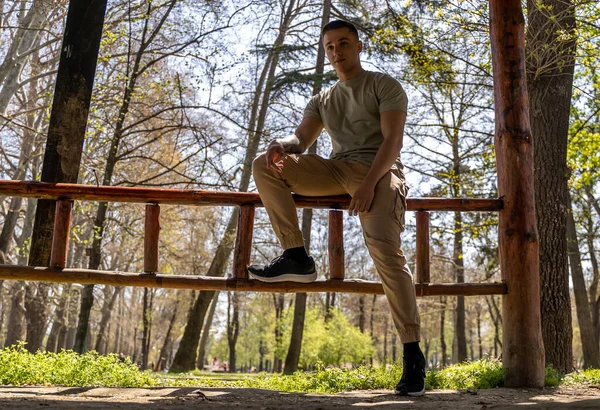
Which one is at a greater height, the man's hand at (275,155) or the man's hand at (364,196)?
the man's hand at (275,155)

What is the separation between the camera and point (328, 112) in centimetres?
400

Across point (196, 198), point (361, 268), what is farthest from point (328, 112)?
point (361, 268)

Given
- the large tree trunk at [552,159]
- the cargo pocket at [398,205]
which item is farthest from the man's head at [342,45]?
the large tree trunk at [552,159]

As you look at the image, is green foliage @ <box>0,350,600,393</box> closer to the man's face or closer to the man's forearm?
the man's forearm

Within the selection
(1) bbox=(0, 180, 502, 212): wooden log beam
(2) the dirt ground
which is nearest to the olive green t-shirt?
(1) bbox=(0, 180, 502, 212): wooden log beam

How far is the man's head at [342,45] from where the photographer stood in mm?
3781

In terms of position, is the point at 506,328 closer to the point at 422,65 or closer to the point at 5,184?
the point at 5,184

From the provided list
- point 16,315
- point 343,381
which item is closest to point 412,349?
point 343,381

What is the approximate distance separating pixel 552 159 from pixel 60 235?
5.59 meters

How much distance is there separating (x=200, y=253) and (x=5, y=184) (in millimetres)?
18406

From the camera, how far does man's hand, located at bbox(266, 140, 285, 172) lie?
368 cm

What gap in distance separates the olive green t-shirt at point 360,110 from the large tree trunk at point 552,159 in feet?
11.9

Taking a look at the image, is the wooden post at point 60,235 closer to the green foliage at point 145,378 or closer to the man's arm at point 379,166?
the green foliage at point 145,378

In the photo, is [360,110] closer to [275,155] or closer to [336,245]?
[275,155]
